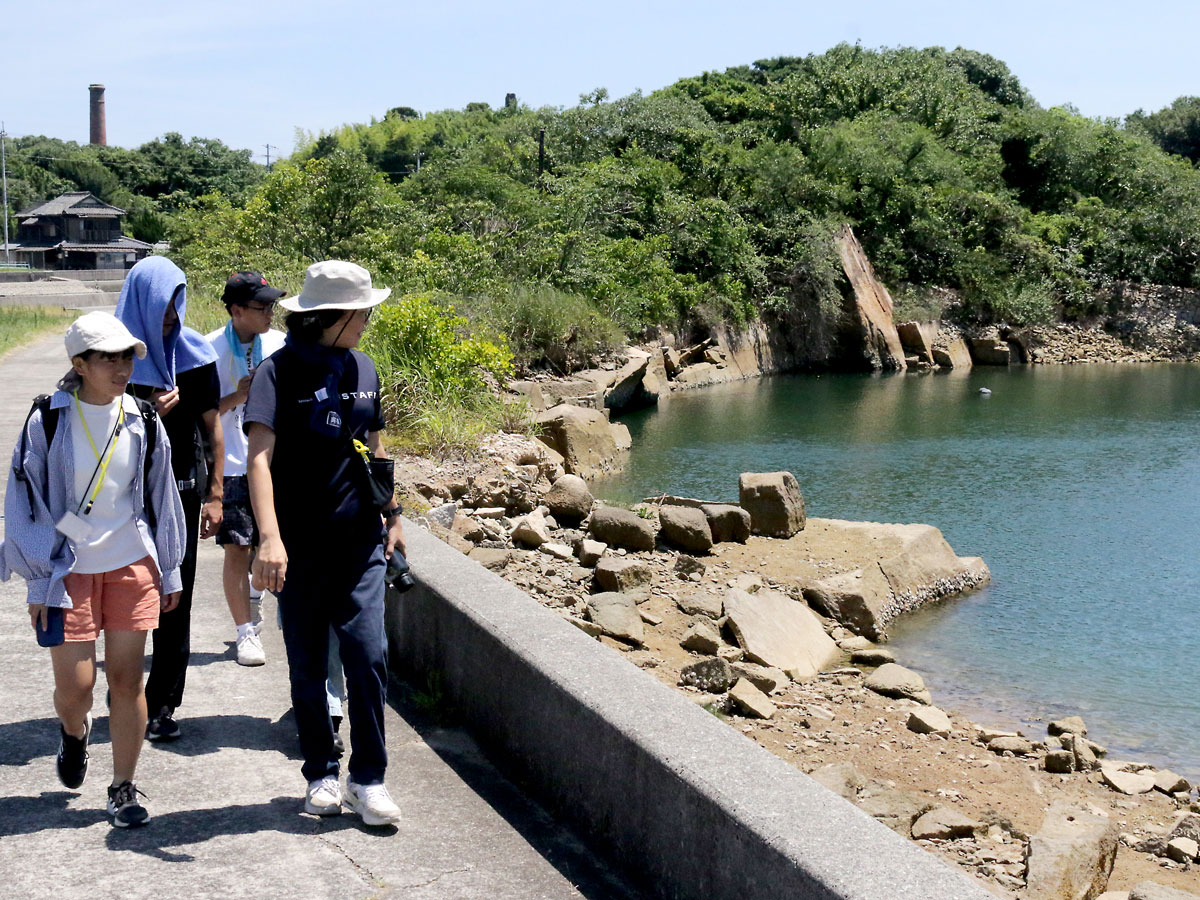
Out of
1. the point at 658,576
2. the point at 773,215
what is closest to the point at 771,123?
the point at 773,215

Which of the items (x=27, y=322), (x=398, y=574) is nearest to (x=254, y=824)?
(x=398, y=574)

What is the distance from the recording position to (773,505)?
1224cm

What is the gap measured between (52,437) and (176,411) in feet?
2.83

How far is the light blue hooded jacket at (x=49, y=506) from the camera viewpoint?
11.6ft

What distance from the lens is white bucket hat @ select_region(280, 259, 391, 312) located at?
3811 mm

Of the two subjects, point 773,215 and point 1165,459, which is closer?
point 1165,459

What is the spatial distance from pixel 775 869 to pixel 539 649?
1.47 metres

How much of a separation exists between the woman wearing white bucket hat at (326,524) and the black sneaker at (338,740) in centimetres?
15

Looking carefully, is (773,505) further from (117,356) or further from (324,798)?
(117,356)

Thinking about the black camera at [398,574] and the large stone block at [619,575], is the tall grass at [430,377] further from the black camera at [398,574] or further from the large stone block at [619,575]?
the black camera at [398,574]

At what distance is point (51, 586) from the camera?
3.54 m

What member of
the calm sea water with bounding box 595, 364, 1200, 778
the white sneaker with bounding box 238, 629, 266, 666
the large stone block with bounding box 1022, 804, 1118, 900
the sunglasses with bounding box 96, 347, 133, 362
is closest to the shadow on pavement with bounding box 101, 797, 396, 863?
the white sneaker with bounding box 238, 629, 266, 666

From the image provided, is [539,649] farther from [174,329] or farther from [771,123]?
[771,123]

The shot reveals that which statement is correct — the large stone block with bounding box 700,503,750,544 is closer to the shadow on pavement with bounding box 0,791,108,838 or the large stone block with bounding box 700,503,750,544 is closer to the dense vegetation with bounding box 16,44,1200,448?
the dense vegetation with bounding box 16,44,1200,448
